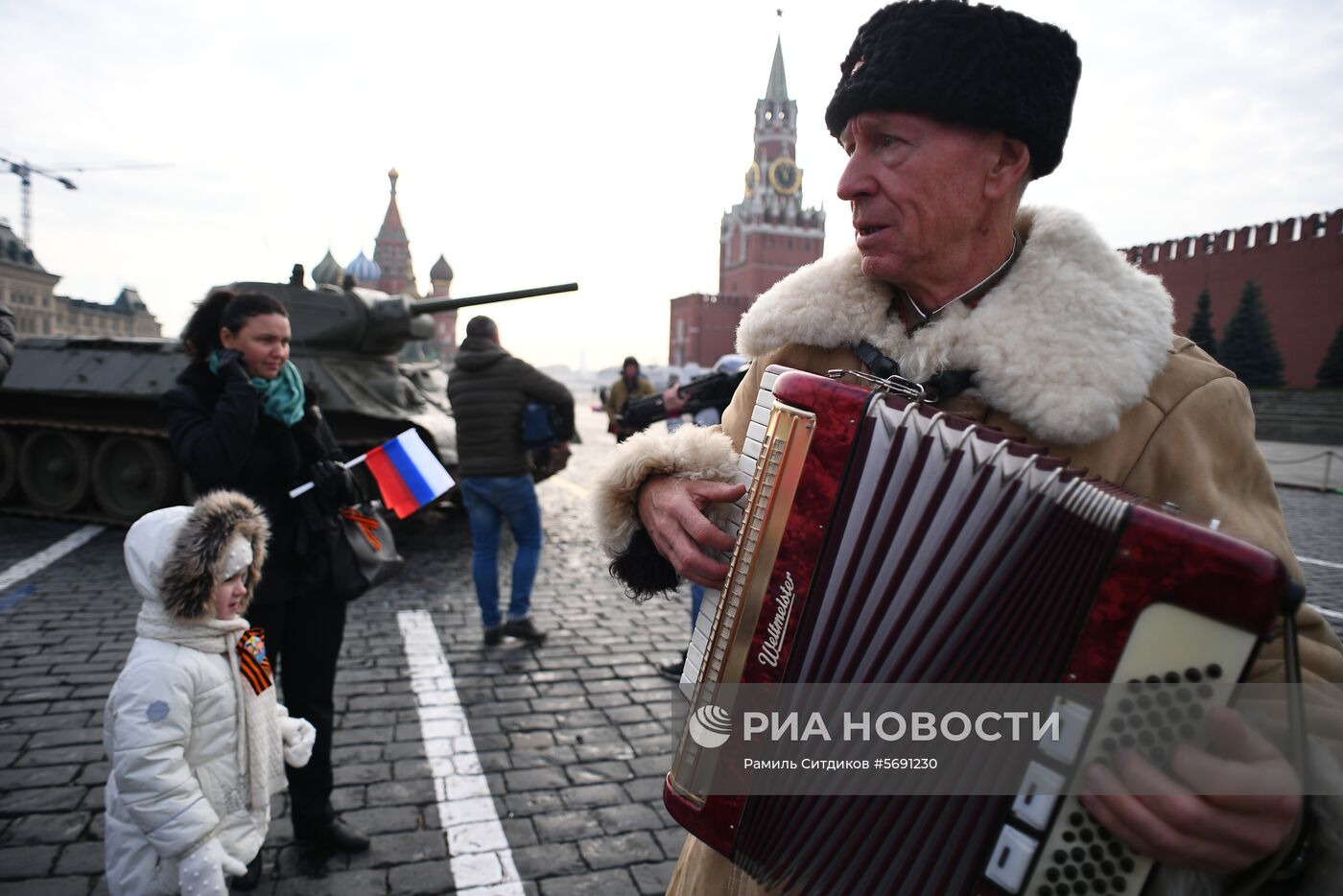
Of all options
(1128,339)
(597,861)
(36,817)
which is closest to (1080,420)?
(1128,339)

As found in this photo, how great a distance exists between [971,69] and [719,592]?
3.35 ft

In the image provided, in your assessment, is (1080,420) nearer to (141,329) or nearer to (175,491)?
(175,491)

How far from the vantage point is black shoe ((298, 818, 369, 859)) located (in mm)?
2691

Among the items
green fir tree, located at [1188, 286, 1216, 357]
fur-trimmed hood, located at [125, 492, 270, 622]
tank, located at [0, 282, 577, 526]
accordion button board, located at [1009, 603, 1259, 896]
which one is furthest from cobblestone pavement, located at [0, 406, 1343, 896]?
green fir tree, located at [1188, 286, 1216, 357]

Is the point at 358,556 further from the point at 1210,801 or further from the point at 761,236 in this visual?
the point at 761,236

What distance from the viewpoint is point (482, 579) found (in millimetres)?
4863

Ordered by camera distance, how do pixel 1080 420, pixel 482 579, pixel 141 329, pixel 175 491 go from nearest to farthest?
pixel 1080 420 < pixel 482 579 < pixel 175 491 < pixel 141 329

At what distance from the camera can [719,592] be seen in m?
1.25

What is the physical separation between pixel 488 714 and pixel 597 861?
1345 mm

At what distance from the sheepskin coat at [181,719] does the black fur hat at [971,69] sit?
2.20 m

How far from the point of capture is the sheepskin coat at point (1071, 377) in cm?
Result: 119

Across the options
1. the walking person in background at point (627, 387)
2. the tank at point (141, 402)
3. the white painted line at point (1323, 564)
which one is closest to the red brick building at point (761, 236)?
the walking person in background at point (627, 387)

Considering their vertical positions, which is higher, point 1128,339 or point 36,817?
point 1128,339

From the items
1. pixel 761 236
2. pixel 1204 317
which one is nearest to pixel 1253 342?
pixel 1204 317
